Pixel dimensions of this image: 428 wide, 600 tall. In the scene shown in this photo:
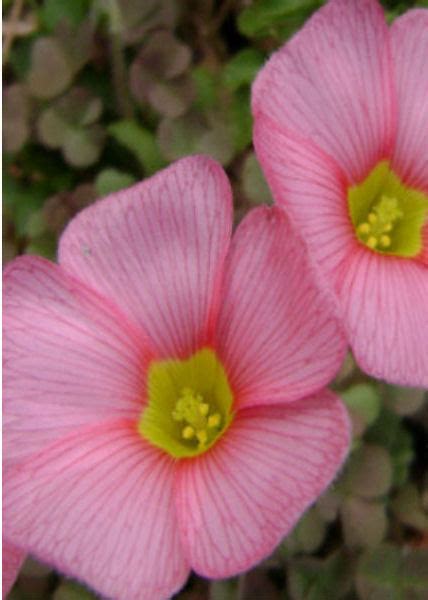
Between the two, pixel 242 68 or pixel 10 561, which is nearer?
pixel 10 561

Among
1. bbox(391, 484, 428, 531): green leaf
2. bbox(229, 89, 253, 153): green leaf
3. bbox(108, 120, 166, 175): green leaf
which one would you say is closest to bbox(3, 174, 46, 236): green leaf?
bbox(108, 120, 166, 175): green leaf

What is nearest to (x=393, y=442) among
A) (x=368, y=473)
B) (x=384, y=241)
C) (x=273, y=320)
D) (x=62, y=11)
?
(x=368, y=473)

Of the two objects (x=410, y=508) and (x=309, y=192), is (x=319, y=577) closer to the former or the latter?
(x=410, y=508)

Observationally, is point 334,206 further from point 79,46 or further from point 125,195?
point 79,46

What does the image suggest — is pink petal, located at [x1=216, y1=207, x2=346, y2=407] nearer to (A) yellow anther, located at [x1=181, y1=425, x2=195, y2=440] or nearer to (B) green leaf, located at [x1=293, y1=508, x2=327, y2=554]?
(A) yellow anther, located at [x1=181, y1=425, x2=195, y2=440]

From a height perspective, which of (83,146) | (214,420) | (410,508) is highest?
(83,146)

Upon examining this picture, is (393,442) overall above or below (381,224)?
below
